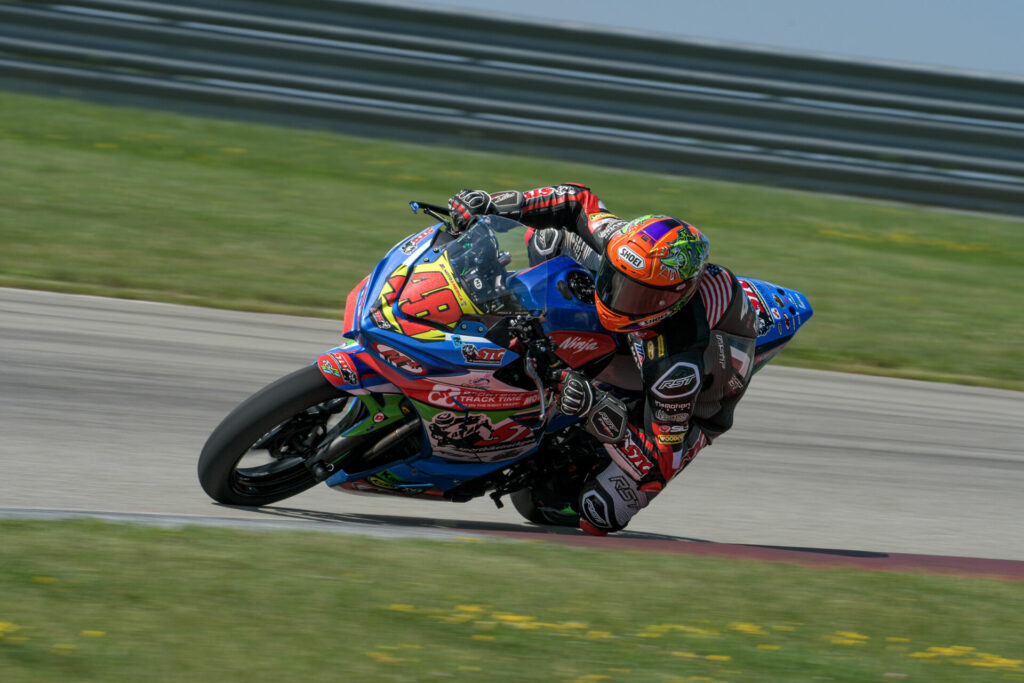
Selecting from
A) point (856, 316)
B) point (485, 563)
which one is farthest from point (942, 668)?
point (856, 316)

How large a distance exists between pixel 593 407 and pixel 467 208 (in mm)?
1021

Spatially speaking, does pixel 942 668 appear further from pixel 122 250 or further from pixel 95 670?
pixel 122 250

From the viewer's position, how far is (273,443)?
15.5 feet

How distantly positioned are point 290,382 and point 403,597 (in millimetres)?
1073

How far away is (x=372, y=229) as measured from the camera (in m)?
10.3

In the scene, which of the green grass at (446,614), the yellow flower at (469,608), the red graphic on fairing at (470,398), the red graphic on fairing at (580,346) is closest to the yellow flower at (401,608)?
the green grass at (446,614)

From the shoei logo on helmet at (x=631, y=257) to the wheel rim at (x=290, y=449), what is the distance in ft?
3.96

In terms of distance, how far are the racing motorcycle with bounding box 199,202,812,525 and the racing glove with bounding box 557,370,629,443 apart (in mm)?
162

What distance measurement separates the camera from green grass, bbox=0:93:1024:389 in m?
8.59

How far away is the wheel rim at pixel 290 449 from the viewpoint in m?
4.71

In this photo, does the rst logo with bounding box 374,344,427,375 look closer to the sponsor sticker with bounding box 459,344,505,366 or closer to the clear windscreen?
the sponsor sticker with bounding box 459,344,505,366

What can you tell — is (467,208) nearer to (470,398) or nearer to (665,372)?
(470,398)

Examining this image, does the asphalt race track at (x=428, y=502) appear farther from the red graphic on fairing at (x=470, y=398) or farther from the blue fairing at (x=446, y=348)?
Answer: the red graphic on fairing at (x=470, y=398)

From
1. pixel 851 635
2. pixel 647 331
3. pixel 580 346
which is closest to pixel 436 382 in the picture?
pixel 580 346
